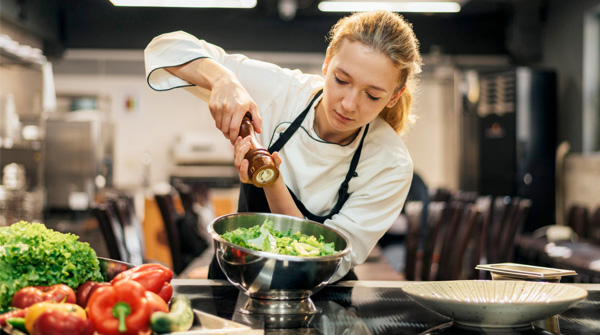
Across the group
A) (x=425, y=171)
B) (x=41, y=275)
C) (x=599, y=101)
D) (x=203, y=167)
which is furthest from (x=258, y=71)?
(x=425, y=171)

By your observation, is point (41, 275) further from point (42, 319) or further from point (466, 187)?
point (466, 187)

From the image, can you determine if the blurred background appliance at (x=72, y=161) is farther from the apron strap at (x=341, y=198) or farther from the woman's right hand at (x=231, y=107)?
the woman's right hand at (x=231, y=107)

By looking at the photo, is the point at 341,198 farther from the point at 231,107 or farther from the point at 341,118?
the point at 231,107

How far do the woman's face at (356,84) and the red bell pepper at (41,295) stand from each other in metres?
0.72

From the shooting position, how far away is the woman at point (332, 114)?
4.33 ft

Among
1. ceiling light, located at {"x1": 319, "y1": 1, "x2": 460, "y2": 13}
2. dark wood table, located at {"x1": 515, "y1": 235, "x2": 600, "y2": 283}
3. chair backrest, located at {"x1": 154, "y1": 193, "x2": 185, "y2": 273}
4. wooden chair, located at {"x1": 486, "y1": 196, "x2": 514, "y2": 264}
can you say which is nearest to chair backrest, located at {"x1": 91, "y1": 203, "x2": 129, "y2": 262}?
chair backrest, located at {"x1": 154, "y1": 193, "x2": 185, "y2": 273}

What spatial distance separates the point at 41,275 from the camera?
92 centimetres

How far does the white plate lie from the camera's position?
0.91m

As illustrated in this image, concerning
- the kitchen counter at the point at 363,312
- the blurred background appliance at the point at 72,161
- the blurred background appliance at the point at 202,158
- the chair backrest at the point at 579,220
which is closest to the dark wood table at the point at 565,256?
the chair backrest at the point at 579,220

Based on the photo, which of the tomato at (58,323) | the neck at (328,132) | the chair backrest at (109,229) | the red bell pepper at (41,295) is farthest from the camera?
the chair backrest at (109,229)

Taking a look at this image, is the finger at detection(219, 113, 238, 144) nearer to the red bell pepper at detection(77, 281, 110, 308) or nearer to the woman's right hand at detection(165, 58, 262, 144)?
the woman's right hand at detection(165, 58, 262, 144)

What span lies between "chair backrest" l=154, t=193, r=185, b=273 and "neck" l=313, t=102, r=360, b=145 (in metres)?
1.89

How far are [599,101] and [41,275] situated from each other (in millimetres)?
5999

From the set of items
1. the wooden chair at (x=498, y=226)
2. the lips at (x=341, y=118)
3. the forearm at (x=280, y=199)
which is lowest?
the wooden chair at (x=498, y=226)
